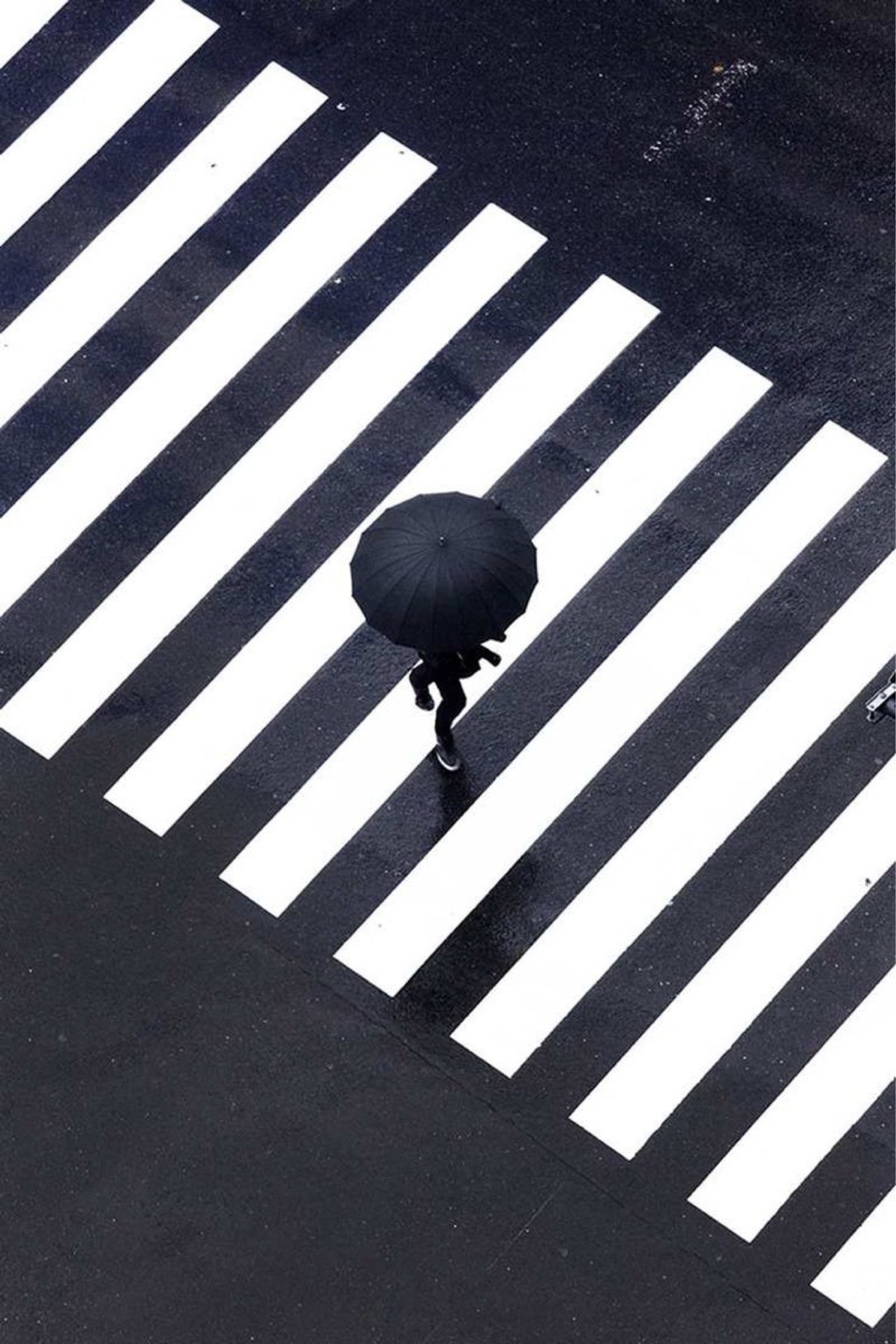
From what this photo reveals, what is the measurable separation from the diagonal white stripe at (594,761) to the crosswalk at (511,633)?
17 mm

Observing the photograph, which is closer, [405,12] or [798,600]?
[798,600]

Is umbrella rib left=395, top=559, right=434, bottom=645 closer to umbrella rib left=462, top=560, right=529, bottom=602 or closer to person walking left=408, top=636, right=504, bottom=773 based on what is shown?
umbrella rib left=462, top=560, right=529, bottom=602

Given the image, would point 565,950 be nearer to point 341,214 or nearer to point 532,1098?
point 532,1098

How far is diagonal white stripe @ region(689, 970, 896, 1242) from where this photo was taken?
13.9m

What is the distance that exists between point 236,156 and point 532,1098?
676cm

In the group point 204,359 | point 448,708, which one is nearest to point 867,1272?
point 448,708

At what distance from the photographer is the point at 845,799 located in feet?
48.1

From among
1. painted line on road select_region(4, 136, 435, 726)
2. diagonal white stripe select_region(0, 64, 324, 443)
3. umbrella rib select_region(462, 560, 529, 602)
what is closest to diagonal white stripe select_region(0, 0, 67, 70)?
diagonal white stripe select_region(0, 64, 324, 443)

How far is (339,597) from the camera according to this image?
49.4 ft

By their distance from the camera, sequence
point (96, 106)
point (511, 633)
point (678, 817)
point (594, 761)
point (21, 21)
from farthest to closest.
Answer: point (21, 21) < point (96, 106) < point (511, 633) < point (594, 761) < point (678, 817)

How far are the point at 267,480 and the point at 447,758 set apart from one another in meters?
2.25

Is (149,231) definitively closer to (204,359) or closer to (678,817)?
(204,359)

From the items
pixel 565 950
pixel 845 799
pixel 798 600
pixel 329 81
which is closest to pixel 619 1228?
pixel 565 950

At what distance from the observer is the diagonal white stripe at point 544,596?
14547 millimetres
